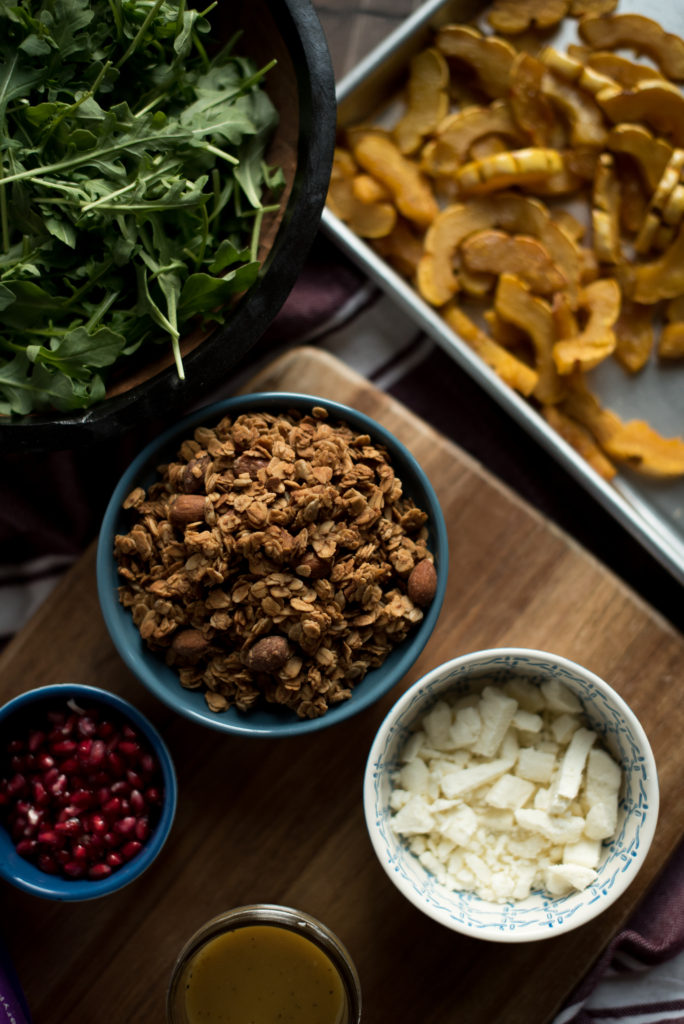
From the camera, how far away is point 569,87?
63.1 inches

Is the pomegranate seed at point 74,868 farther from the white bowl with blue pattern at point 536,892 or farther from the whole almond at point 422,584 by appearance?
the whole almond at point 422,584

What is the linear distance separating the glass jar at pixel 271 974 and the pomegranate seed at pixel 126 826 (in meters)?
0.19

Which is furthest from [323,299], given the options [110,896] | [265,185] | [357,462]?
[110,896]

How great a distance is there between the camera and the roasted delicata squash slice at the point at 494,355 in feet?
5.15

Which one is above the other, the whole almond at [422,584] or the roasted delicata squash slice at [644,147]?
Result: the roasted delicata squash slice at [644,147]

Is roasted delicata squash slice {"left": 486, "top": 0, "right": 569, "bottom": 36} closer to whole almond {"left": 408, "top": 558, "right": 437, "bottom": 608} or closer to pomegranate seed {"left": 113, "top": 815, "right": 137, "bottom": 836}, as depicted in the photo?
whole almond {"left": 408, "top": 558, "right": 437, "bottom": 608}

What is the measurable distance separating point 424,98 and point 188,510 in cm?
93

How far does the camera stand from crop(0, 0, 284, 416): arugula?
121 cm

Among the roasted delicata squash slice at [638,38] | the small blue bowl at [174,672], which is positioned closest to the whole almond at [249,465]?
the small blue bowl at [174,672]

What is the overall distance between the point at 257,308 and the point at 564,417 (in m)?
0.65

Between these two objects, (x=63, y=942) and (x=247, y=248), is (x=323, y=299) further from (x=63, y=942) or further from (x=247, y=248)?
(x=63, y=942)

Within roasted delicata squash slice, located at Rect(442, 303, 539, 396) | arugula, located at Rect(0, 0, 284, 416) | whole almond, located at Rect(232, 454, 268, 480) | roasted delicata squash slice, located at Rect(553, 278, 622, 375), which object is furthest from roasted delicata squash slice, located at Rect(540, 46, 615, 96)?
whole almond, located at Rect(232, 454, 268, 480)

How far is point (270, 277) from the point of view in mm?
1255

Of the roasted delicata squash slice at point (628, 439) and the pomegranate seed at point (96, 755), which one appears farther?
the roasted delicata squash slice at point (628, 439)
